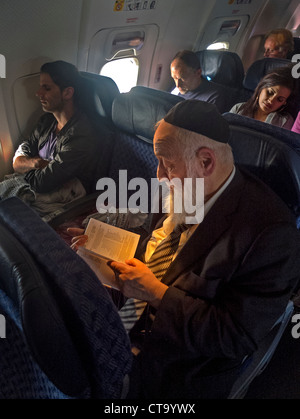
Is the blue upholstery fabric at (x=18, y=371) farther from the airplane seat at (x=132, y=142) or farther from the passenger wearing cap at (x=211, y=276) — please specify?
the airplane seat at (x=132, y=142)

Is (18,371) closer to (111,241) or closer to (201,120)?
(111,241)

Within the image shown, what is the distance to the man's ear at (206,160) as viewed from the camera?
4.09 feet

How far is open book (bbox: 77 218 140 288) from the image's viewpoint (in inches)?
58.4

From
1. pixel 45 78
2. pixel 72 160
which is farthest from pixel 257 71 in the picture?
pixel 72 160

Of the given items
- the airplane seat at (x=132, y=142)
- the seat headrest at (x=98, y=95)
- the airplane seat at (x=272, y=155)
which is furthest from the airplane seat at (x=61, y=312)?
the seat headrest at (x=98, y=95)

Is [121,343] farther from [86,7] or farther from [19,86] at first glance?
[86,7]

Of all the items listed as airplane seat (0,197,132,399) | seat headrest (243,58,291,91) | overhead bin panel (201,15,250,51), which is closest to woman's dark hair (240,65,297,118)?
seat headrest (243,58,291,91)

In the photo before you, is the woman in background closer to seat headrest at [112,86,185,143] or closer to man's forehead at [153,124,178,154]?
seat headrest at [112,86,185,143]

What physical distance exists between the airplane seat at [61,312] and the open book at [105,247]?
53cm

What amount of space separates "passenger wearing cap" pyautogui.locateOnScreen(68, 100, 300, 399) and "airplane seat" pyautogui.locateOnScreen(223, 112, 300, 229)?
0.11 metres

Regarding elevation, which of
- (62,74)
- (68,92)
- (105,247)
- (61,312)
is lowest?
(105,247)

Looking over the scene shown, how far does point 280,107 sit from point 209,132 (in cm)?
174

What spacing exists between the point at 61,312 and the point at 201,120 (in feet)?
2.85

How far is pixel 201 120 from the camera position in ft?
4.13
